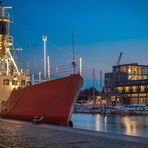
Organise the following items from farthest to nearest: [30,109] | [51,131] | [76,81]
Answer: [30,109] < [76,81] < [51,131]

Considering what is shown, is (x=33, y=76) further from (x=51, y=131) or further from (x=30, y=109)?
(x=51, y=131)

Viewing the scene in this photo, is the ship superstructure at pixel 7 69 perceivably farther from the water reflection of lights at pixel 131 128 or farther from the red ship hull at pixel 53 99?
the water reflection of lights at pixel 131 128

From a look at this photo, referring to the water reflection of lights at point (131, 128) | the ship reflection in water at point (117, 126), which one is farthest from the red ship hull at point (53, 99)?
the water reflection of lights at point (131, 128)

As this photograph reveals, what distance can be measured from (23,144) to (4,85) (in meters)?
20.5

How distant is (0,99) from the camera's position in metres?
38.4

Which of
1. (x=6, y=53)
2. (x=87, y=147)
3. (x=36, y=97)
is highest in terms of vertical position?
(x=6, y=53)

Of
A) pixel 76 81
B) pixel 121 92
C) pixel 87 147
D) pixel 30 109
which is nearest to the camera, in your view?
pixel 87 147

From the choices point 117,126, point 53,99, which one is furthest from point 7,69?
point 117,126

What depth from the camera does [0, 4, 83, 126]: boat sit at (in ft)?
102

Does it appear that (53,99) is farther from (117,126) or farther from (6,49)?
(117,126)

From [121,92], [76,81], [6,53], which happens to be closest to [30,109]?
[76,81]

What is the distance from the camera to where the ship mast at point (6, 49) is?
128 ft

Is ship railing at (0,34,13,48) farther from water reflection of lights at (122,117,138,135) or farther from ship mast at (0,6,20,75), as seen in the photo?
water reflection of lights at (122,117,138,135)

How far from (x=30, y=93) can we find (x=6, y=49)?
736 cm
